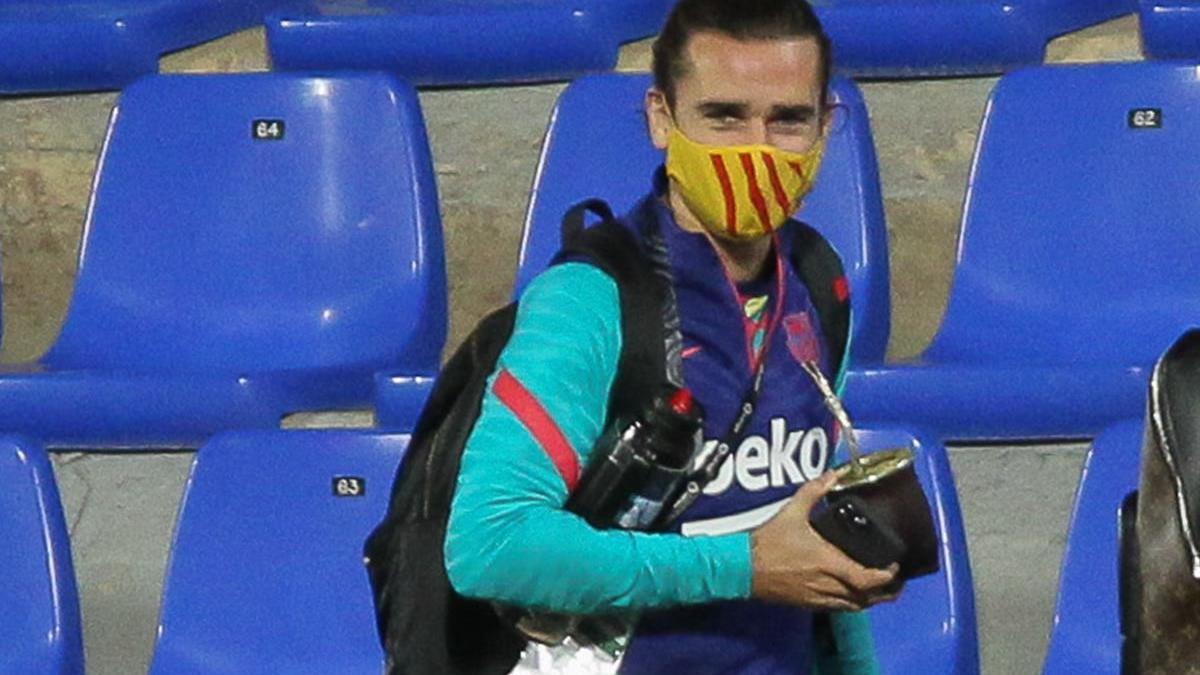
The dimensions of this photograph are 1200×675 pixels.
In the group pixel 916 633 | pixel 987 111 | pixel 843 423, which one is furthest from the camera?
pixel 987 111

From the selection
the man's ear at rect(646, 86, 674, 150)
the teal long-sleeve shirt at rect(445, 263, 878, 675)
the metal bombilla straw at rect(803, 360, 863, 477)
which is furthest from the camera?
the man's ear at rect(646, 86, 674, 150)

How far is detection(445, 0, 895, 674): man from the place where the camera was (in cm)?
165

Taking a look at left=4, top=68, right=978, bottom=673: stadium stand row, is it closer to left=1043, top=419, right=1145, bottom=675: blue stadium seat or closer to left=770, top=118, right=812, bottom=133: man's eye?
left=1043, top=419, right=1145, bottom=675: blue stadium seat

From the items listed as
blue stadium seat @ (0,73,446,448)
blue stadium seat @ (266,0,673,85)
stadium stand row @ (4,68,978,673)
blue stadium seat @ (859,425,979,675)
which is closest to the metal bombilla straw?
blue stadium seat @ (859,425,979,675)

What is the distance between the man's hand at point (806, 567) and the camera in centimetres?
164

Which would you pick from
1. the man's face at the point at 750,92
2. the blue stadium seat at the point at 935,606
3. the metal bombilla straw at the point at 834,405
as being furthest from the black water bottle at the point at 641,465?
the blue stadium seat at the point at 935,606

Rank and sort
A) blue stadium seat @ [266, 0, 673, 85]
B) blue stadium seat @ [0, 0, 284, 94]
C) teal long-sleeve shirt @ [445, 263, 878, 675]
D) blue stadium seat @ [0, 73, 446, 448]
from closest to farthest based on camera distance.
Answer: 1. teal long-sleeve shirt @ [445, 263, 878, 675]
2. blue stadium seat @ [0, 73, 446, 448]
3. blue stadium seat @ [266, 0, 673, 85]
4. blue stadium seat @ [0, 0, 284, 94]

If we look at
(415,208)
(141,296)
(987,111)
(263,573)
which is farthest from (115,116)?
(987,111)

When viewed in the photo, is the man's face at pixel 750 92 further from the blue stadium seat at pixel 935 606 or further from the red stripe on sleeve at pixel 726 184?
the blue stadium seat at pixel 935 606

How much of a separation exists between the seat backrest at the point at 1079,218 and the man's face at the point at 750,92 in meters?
1.92

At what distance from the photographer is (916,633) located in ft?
9.36

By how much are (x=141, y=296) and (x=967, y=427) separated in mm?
1437

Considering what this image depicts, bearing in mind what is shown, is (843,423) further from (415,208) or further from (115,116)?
(115,116)

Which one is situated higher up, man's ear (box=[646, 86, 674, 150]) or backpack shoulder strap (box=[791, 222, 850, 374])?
man's ear (box=[646, 86, 674, 150])
